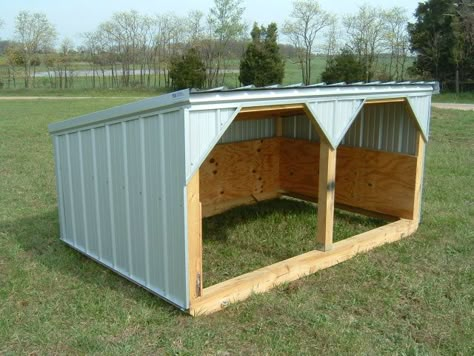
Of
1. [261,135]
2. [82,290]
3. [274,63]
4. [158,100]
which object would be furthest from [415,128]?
[274,63]

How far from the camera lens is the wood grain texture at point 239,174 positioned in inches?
285

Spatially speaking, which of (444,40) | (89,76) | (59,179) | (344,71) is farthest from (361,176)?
(89,76)

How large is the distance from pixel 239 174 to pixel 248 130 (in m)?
0.68

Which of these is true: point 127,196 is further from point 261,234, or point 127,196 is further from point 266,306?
point 261,234

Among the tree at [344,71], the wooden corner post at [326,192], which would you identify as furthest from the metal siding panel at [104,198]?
the tree at [344,71]

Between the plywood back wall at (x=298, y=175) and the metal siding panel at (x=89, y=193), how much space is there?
2170 millimetres

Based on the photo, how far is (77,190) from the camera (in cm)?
536

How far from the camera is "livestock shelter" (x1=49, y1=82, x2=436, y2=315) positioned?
3957mm

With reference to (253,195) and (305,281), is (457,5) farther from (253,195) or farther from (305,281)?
(305,281)

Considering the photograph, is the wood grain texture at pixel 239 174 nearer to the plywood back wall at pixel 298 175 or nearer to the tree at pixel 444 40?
the plywood back wall at pixel 298 175

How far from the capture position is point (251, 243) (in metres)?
6.02

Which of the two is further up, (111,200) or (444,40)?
(444,40)

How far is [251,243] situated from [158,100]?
2648 mm

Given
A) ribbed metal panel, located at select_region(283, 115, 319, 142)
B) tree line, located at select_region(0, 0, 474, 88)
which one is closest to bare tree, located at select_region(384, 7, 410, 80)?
tree line, located at select_region(0, 0, 474, 88)
